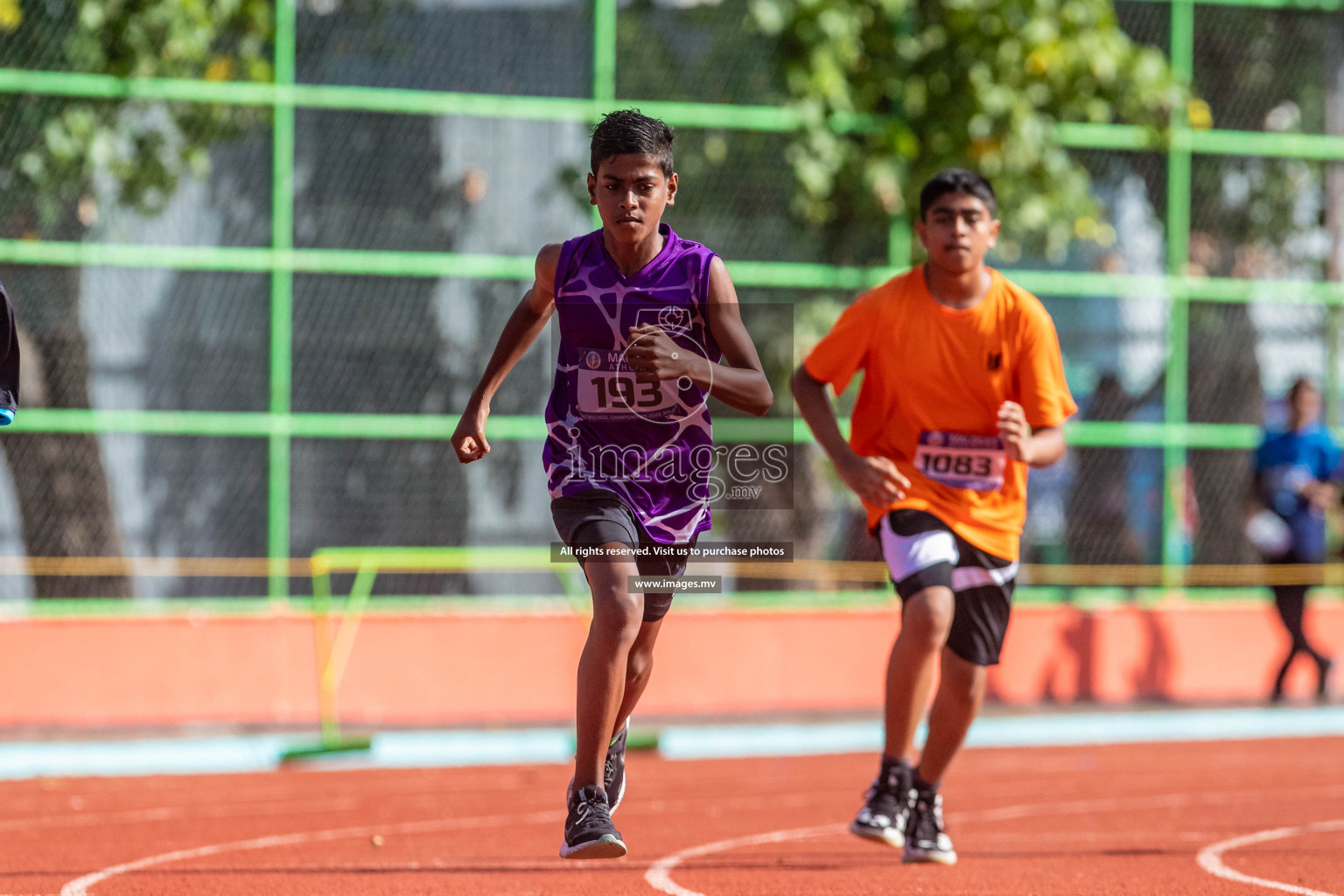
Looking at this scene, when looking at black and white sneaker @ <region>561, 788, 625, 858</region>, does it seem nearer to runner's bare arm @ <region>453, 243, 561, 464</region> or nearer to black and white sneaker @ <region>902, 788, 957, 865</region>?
runner's bare arm @ <region>453, 243, 561, 464</region>

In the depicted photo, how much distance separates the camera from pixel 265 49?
11.9 m

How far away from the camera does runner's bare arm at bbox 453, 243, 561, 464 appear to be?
17.2ft

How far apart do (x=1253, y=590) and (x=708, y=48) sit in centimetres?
554

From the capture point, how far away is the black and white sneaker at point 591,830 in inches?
193

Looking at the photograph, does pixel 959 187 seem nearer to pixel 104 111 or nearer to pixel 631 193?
pixel 631 193

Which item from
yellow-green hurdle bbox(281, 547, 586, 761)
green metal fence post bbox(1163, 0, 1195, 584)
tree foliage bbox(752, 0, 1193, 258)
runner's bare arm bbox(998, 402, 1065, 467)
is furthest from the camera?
green metal fence post bbox(1163, 0, 1195, 584)

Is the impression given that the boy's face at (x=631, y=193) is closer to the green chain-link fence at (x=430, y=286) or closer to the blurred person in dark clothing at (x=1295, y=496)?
the green chain-link fence at (x=430, y=286)

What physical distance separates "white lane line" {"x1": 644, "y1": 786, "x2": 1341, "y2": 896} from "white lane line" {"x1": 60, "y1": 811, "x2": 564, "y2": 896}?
3.56 feet

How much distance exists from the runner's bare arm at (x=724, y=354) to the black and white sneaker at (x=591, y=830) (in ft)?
3.74

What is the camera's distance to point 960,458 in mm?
6355

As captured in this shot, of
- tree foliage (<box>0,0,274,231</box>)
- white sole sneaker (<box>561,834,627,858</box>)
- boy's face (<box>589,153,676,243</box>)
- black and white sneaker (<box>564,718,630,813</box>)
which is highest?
tree foliage (<box>0,0,274,231</box>)

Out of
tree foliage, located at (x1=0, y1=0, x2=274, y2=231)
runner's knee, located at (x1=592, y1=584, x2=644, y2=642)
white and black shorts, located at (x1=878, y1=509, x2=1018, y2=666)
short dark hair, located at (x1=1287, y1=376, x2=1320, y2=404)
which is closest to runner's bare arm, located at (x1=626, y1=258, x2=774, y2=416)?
runner's knee, located at (x1=592, y1=584, x2=644, y2=642)

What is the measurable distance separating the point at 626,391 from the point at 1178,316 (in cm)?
913

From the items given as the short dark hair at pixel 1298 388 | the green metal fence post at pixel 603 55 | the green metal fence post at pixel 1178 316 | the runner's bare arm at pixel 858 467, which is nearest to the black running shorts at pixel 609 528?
the runner's bare arm at pixel 858 467
